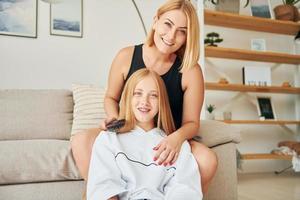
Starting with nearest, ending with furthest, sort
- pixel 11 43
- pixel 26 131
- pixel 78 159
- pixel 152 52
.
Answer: pixel 78 159
pixel 152 52
pixel 26 131
pixel 11 43

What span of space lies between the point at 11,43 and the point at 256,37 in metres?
2.18

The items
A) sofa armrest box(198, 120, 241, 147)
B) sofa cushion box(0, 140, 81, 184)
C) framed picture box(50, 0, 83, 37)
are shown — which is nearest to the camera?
sofa cushion box(0, 140, 81, 184)

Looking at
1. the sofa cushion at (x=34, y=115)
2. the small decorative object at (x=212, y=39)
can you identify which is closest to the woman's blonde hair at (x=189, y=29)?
the sofa cushion at (x=34, y=115)

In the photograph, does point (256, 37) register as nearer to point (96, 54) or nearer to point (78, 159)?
point (96, 54)

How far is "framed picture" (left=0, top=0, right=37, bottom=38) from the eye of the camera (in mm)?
2051

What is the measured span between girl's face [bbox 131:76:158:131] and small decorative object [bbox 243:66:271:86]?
1861 mm

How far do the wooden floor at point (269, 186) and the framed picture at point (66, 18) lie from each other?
5.38 ft

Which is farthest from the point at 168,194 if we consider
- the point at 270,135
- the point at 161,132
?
the point at 270,135

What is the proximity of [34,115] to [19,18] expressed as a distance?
2.68 ft

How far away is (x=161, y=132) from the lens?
1.08 metres

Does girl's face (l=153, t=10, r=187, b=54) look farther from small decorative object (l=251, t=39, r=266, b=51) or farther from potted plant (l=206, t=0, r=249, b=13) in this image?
small decorative object (l=251, t=39, r=266, b=51)

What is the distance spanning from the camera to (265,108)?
2.78 meters

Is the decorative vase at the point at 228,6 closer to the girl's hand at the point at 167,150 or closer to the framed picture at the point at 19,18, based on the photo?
the framed picture at the point at 19,18

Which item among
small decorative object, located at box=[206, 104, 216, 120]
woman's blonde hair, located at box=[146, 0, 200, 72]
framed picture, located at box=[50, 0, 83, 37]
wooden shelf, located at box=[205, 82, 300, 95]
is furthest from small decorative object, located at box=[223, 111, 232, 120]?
woman's blonde hair, located at box=[146, 0, 200, 72]
